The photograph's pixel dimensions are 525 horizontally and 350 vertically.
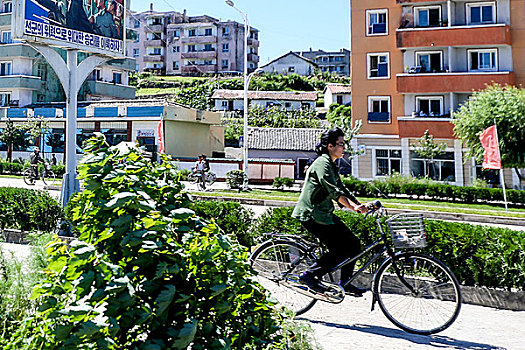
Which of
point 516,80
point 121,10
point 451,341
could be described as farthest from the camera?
point 516,80

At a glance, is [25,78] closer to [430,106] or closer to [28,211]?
[430,106]

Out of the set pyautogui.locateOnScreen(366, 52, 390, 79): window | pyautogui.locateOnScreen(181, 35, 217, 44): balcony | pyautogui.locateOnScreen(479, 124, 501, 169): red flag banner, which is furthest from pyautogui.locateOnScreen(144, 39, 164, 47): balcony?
pyautogui.locateOnScreen(479, 124, 501, 169): red flag banner

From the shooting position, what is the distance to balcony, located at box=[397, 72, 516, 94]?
32.2 m

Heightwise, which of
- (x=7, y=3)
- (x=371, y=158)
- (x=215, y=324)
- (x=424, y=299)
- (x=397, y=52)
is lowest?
(x=424, y=299)

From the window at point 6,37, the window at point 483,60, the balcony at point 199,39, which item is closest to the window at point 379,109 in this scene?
the window at point 483,60

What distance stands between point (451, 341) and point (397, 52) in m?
33.1

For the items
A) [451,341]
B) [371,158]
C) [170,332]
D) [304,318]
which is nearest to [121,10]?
[304,318]

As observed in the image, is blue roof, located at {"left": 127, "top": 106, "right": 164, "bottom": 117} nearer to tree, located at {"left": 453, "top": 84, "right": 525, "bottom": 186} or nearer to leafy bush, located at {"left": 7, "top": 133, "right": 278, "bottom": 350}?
tree, located at {"left": 453, "top": 84, "right": 525, "bottom": 186}

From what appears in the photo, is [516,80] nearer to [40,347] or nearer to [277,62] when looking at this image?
[40,347]

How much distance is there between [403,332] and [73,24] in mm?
13507

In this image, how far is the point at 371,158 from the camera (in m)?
36.5

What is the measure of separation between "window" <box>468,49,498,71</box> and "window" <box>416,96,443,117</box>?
114 inches

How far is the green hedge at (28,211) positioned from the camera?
34.0 feet

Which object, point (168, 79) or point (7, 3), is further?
point (168, 79)
